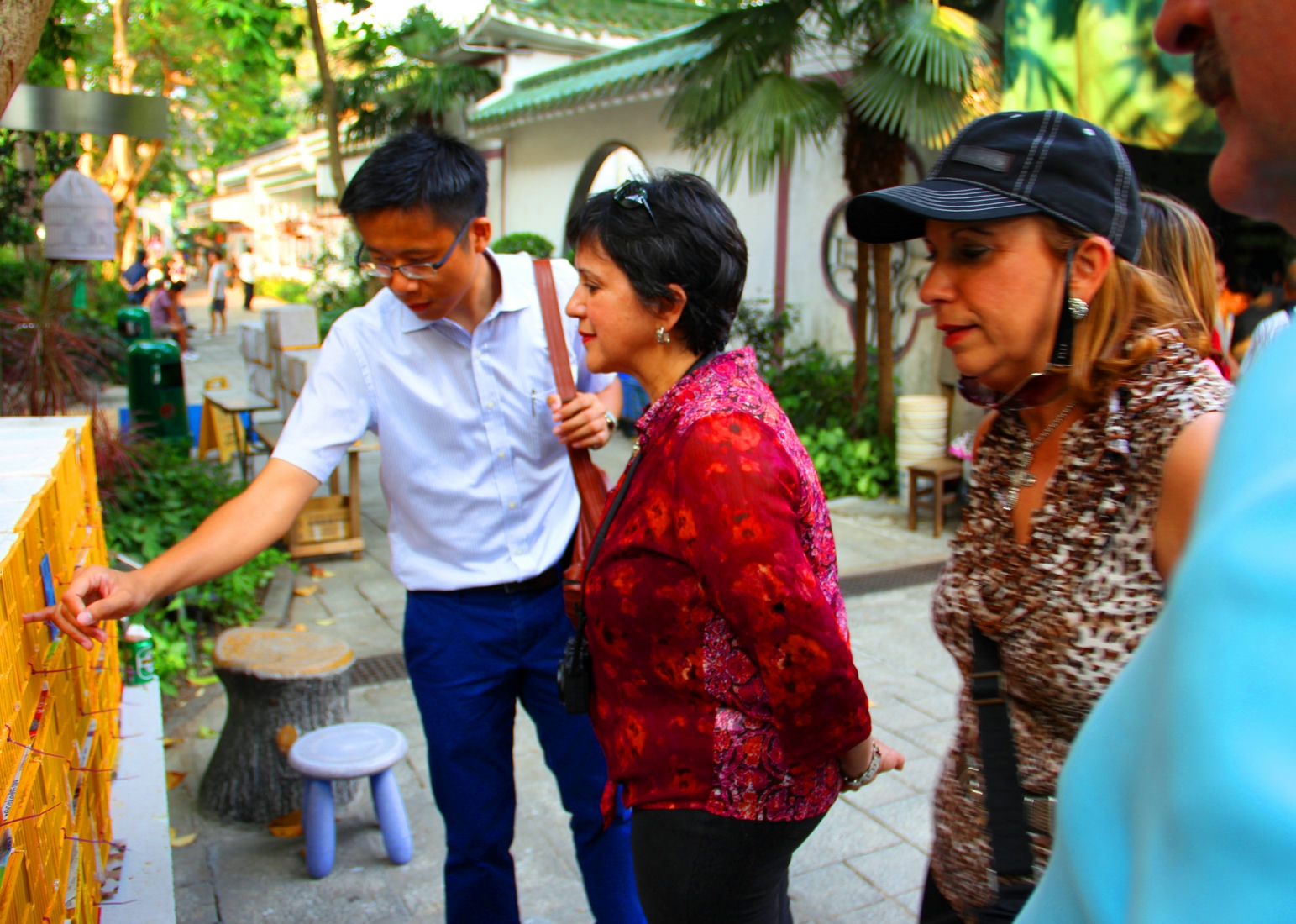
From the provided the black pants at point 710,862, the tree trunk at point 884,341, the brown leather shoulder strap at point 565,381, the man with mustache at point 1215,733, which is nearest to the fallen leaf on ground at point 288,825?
the brown leather shoulder strap at point 565,381

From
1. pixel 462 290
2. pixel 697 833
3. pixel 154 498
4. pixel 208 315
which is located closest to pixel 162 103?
pixel 154 498

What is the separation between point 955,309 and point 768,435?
0.36m

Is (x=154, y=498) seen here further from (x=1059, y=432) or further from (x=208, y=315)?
(x=208, y=315)

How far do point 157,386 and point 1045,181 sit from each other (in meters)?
8.28

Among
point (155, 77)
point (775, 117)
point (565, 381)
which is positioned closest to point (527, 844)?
point (565, 381)

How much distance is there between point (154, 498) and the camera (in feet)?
18.9

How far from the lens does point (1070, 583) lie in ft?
4.42

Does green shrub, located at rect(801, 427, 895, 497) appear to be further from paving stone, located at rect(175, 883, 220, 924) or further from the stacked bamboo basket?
the stacked bamboo basket

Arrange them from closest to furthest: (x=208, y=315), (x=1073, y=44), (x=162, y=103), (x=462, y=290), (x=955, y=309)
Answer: (x=955, y=309) → (x=462, y=290) → (x=162, y=103) → (x=1073, y=44) → (x=208, y=315)

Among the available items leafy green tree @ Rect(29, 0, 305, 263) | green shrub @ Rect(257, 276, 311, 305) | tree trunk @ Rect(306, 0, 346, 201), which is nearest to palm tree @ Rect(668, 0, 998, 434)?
tree trunk @ Rect(306, 0, 346, 201)

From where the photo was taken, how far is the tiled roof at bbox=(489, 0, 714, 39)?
1499 centimetres

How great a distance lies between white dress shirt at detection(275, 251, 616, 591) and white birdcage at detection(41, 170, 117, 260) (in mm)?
4974

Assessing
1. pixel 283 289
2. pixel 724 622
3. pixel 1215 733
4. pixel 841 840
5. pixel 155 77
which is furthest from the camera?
pixel 283 289

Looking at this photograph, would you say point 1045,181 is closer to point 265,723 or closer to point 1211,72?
point 1211,72
